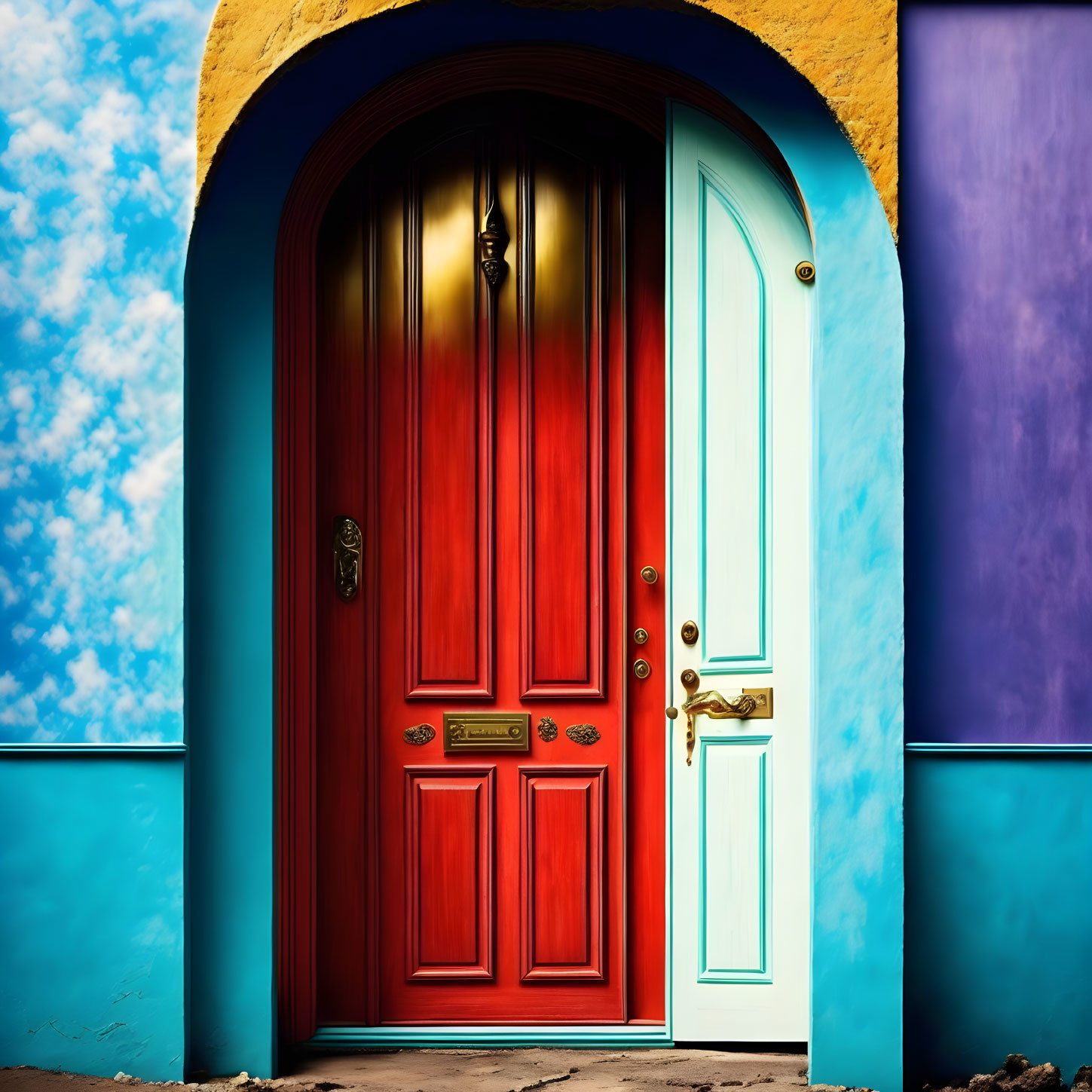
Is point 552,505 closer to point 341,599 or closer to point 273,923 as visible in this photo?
point 341,599

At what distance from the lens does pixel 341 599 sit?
2863 mm

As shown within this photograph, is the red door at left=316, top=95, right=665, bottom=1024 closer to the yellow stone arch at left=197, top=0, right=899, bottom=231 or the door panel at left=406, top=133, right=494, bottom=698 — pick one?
the door panel at left=406, top=133, right=494, bottom=698

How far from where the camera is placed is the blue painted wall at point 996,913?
250 cm

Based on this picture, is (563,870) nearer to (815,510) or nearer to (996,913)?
(996,913)

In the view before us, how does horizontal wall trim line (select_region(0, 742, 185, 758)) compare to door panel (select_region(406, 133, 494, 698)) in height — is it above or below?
below

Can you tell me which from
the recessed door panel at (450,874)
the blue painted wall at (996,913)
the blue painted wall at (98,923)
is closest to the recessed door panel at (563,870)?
the recessed door panel at (450,874)

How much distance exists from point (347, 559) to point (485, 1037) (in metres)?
1.45

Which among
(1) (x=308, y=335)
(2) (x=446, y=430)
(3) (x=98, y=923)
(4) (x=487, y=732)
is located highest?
(1) (x=308, y=335)

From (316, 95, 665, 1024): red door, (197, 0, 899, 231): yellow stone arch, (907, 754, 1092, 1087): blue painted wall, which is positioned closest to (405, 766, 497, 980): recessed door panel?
(316, 95, 665, 1024): red door

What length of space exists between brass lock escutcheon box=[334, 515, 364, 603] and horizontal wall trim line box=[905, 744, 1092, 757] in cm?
164

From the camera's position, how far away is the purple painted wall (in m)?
2.54

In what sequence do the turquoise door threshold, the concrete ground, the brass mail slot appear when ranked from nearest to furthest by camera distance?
the concrete ground, the turquoise door threshold, the brass mail slot

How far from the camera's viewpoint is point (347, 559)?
2.86 meters

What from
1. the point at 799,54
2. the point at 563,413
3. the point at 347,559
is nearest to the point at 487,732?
the point at 347,559
